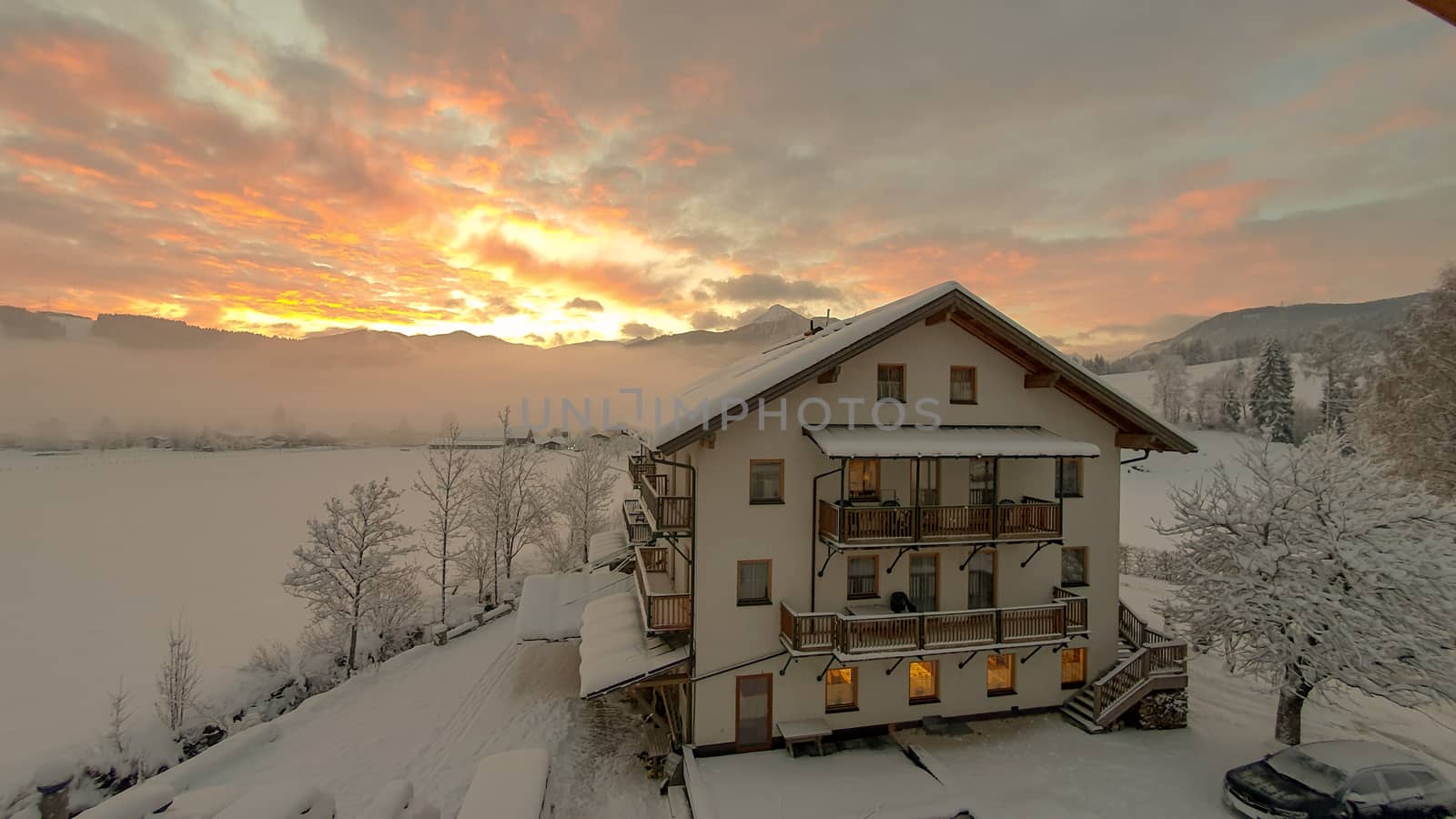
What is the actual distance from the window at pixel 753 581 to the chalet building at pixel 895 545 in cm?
6

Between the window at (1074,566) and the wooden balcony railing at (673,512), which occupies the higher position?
the wooden balcony railing at (673,512)

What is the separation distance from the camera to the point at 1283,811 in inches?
519

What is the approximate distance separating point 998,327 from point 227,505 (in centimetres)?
8030

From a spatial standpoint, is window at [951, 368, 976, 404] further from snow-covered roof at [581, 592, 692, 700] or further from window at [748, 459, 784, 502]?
snow-covered roof at [581, 592, 692, 700]

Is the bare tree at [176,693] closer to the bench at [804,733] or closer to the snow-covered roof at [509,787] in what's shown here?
the snow-covered roof at [509,787]

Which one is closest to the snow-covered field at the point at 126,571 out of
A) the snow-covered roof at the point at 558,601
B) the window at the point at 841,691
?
the snow-covered roof at the point at 558,601

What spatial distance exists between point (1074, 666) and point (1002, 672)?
2691 mm

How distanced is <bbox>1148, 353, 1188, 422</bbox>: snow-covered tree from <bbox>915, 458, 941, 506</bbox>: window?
9507 centimetres

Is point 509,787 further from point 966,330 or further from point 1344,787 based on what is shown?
point 1344,787

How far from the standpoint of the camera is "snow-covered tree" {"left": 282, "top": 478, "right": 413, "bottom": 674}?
2650 centimetres

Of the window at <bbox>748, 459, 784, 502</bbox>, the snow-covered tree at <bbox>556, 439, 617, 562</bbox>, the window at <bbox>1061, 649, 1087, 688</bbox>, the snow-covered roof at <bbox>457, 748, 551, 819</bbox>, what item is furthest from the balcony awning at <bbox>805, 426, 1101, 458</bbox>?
the snow-covered tree at <bbox>556, 439, 617, 562</bbox>

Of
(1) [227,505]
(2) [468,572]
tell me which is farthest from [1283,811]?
(1) [227,505]

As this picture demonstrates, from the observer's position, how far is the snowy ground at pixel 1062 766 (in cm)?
1434

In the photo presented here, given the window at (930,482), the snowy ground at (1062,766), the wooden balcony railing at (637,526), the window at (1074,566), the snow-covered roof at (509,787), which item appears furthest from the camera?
the wooden balcony railing at (637,526)
